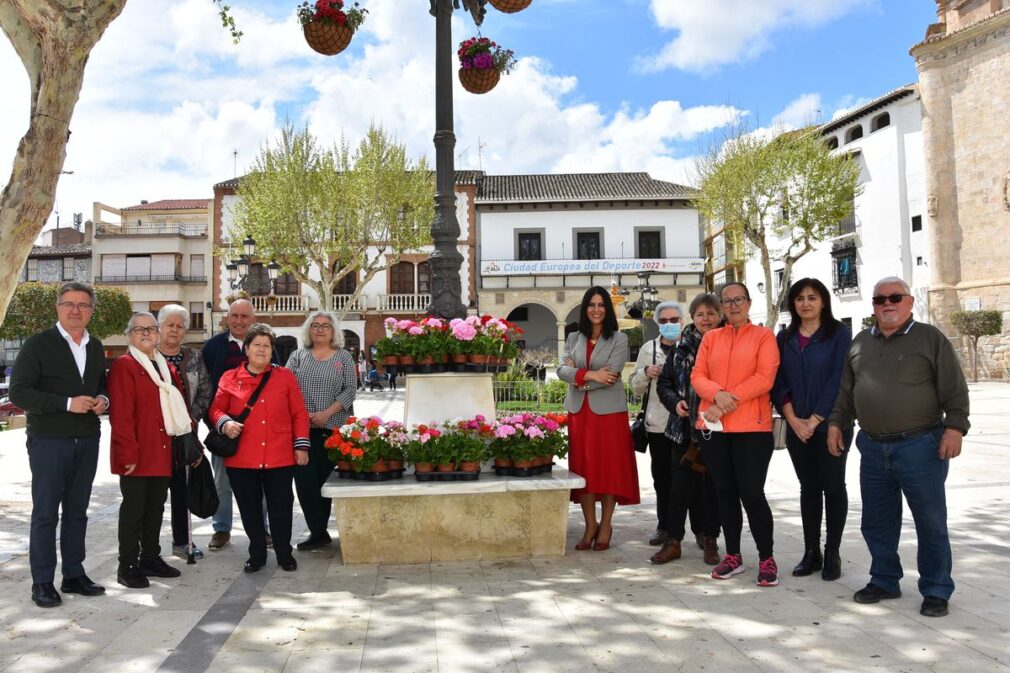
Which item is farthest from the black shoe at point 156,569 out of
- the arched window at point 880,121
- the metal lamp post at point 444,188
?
the arched window at point 880,121

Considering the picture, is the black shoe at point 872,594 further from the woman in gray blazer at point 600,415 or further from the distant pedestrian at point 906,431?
the woman in gray blazer at point 600,415

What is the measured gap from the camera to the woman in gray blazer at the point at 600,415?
16.7 ft

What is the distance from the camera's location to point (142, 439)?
14.7 feet

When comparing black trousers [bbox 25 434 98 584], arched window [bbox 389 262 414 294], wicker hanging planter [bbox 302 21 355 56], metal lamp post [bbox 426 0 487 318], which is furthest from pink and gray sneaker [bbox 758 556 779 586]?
arched window [bbox 389 262 414 294]

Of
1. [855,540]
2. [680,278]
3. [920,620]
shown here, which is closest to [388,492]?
[920,620]

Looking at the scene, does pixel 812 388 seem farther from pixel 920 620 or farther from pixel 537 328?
pixel 537 328

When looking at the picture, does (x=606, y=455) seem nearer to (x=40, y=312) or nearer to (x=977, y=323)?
(x=977, y=323)

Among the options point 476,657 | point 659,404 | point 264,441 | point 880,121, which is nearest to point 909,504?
point 659,404

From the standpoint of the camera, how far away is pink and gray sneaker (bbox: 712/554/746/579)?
14.7 ft

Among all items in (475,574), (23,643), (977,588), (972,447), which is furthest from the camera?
(972,447)

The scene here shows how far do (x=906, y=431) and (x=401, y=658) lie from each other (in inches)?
107

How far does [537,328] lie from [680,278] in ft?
24.1

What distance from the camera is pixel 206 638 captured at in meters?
3.54

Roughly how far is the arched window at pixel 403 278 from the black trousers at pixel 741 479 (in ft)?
105
